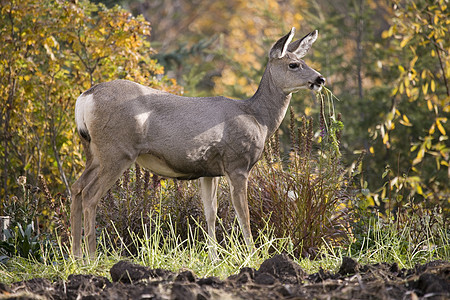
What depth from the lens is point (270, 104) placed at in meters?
5.86

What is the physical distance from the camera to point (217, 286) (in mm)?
3574

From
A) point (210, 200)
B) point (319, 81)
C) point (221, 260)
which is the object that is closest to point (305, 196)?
point (210, 200)

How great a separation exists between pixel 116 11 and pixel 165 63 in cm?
613

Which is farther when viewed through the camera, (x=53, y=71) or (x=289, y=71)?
(x=53, y=71)

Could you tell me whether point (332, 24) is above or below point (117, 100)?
above

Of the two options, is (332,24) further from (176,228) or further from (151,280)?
(151,280)

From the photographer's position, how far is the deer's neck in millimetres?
5828

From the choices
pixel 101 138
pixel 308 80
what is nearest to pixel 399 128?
pixel 308 80

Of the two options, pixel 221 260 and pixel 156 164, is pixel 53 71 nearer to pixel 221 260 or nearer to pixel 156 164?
pixel 156 164

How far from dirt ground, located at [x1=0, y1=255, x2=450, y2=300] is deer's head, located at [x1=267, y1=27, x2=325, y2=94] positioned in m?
2.14

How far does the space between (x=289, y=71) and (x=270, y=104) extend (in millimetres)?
385

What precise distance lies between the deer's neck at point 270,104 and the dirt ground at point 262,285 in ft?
6.70

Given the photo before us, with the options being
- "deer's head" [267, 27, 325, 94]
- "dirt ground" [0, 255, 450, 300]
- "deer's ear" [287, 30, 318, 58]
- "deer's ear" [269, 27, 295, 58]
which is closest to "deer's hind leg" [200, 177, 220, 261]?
"deer's head" [267, 27, 325, 94]

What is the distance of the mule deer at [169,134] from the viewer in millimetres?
5285
